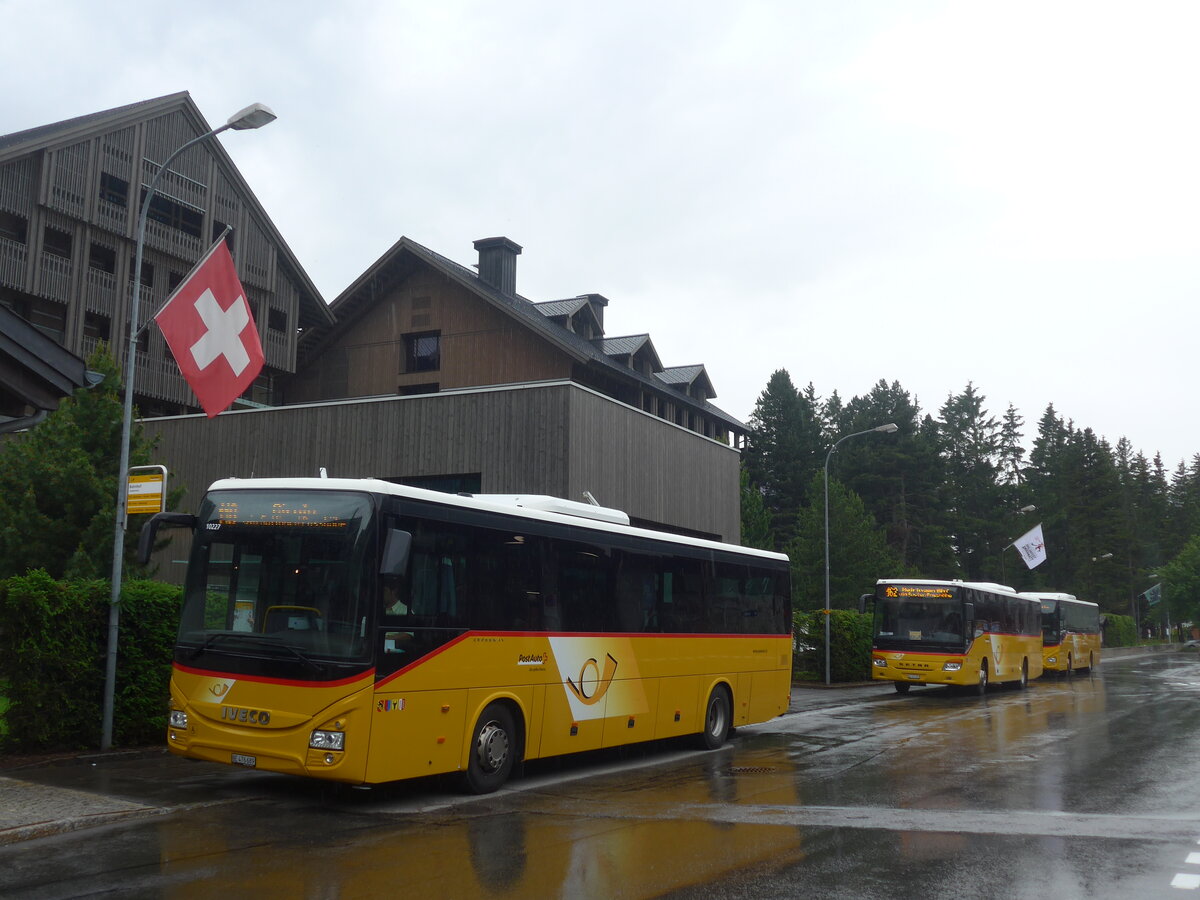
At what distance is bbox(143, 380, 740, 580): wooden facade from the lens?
78.4 feet

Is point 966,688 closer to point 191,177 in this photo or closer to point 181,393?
point 181,393

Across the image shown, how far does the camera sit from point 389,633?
9.80 meters

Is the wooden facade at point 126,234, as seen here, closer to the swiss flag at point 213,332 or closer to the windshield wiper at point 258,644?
the swiss flag at point 213,332

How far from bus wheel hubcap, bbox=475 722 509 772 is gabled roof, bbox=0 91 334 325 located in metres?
30.4

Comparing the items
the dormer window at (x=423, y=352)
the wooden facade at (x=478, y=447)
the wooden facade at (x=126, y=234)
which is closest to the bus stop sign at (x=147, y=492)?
the wooden facade at (x=478, y=447)

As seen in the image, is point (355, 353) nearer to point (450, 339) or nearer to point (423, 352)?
point (423, 352)

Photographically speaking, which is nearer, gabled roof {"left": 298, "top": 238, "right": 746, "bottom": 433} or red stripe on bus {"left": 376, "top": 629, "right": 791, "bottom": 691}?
red stripe on bus {"left": 376, "top": 629, "right": 791, "bottom": 691}

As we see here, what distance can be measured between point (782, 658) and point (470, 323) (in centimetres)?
2385

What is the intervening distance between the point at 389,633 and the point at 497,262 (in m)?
35.5

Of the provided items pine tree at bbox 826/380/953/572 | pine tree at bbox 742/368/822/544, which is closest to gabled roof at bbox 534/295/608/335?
pine tree at bbox 742/368/822/544

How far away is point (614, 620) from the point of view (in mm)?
13359

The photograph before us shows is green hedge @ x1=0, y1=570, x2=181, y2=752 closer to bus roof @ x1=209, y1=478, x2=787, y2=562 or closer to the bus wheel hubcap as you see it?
bus roof @ x1=209, y1=478, x2=787, y2=562

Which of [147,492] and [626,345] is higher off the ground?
[626,345]

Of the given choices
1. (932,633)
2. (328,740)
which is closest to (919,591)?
(932,633)
